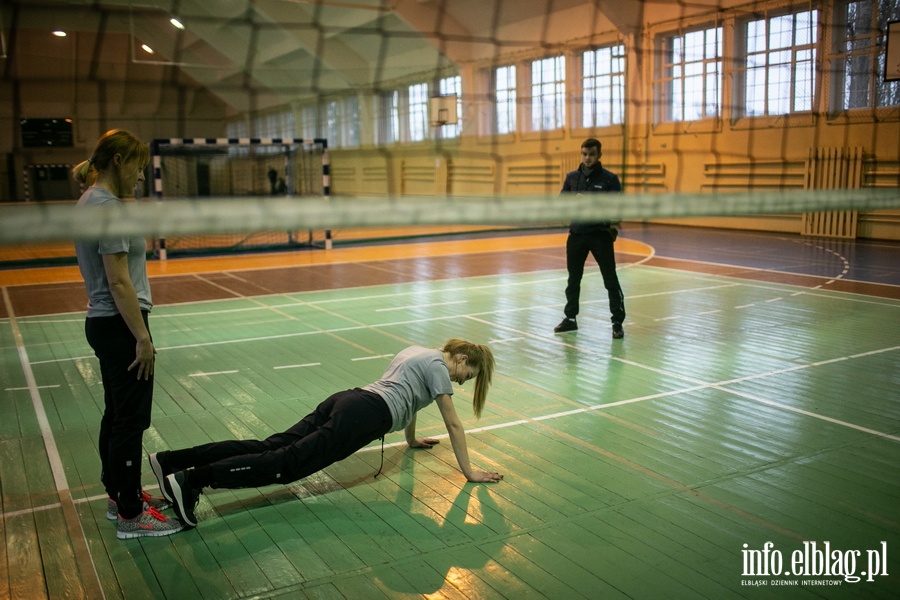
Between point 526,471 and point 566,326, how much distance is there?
360 cm

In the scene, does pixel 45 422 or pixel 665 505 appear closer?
pixel 665 505

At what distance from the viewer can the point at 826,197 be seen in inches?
164

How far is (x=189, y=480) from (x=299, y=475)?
494 mm

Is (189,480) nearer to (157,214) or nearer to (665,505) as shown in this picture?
(157,214)

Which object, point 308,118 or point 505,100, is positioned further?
point 308,118

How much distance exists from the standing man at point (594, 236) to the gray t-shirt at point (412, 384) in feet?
11.3

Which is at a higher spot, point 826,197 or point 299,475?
point 826,197

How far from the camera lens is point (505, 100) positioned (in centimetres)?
1694

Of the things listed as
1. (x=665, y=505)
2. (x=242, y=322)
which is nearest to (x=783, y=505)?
(x=665, y=505)

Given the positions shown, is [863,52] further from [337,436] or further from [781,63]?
[337,436]

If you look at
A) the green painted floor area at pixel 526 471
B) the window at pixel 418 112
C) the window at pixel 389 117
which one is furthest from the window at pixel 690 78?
the green painted floor area at pixel 526 471

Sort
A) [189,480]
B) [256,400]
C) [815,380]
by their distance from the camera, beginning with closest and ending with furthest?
[189,480] < [256,400] < [815,380]

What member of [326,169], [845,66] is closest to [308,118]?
[326,169]

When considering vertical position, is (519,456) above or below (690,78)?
below
